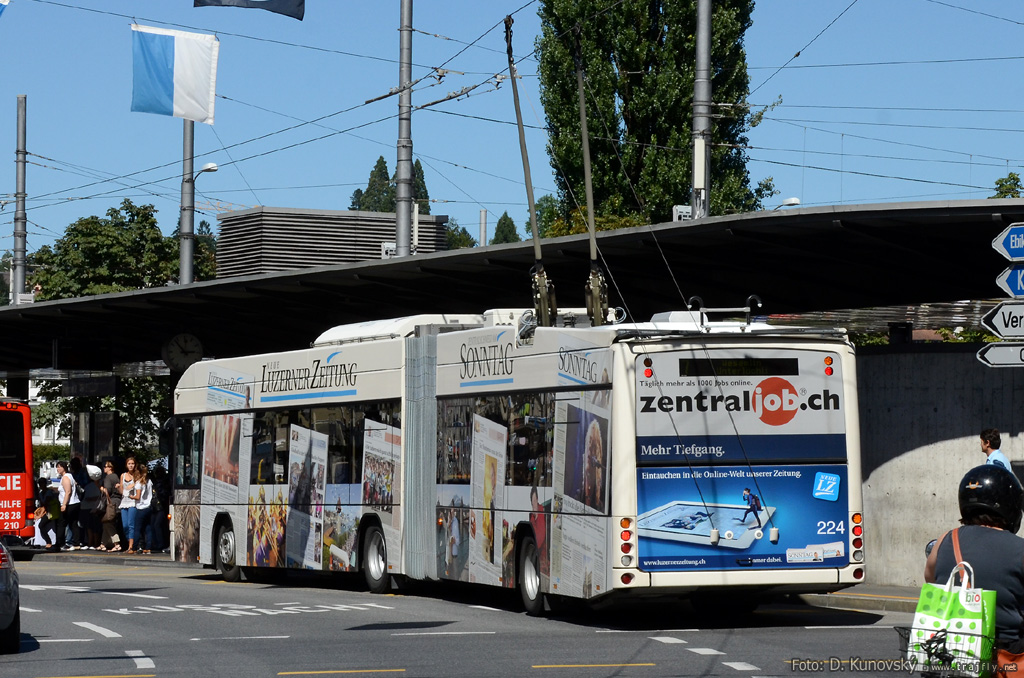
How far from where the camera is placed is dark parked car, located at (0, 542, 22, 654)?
13391 mm

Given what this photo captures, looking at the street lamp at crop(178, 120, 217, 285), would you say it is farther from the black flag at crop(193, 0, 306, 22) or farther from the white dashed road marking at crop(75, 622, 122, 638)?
the white dashed road marking at crop(75, 622, 122, 638)

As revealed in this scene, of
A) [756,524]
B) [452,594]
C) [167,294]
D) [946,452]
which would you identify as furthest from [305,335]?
[756,524]

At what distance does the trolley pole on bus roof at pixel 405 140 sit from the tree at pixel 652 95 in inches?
608

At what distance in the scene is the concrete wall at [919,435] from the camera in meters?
18.8

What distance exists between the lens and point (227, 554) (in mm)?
23844

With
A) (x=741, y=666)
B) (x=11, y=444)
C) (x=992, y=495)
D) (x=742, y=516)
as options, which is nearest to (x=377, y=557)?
(x=742, y=516)

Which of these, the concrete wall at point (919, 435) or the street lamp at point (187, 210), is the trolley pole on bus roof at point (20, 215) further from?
the concrete wall at point (919, 435)

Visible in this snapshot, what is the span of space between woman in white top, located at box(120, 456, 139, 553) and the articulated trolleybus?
899 cm

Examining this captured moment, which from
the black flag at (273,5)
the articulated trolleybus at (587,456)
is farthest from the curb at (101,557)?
the black flag at (273,5)

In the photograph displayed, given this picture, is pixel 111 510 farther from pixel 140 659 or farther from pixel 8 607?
pixel 140 659

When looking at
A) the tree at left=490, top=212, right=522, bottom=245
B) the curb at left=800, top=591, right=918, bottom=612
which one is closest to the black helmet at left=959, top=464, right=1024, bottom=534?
the curb at left=800, top=591, right=918, bottom=612

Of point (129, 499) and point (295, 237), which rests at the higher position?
point (295, 237)

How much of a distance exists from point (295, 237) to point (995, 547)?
51.6 m

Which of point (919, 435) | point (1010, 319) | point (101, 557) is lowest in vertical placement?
point (101, 557)
